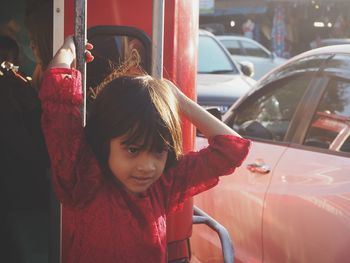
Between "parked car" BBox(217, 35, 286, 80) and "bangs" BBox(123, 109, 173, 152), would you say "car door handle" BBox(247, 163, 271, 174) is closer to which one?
"bangs" BBox(123, 109, 173, 152)

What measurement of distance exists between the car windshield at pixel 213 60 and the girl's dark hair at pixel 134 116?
7472mm

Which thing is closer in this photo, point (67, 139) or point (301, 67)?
point (67, 139)

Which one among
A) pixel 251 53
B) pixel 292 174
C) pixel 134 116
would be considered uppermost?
pixel 251 53

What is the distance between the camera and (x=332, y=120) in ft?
13.6

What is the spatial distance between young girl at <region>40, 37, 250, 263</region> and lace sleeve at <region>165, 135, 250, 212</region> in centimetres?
9

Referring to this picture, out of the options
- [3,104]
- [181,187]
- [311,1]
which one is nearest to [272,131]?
[3,104]

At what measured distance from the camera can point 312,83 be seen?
4.39 metres

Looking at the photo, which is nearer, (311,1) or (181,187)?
(181,187)

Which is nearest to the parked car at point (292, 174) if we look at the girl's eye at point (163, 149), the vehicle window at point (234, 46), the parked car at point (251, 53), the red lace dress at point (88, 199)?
the red lace dress at point (88, 199)

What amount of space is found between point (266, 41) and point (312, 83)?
73.4 ft

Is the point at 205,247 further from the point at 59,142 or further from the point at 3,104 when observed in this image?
the point at 59,142

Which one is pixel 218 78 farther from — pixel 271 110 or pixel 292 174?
pixel 292 174

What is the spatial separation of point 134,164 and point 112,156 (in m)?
0.08

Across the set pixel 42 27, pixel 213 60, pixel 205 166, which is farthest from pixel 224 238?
pixel 213 60
